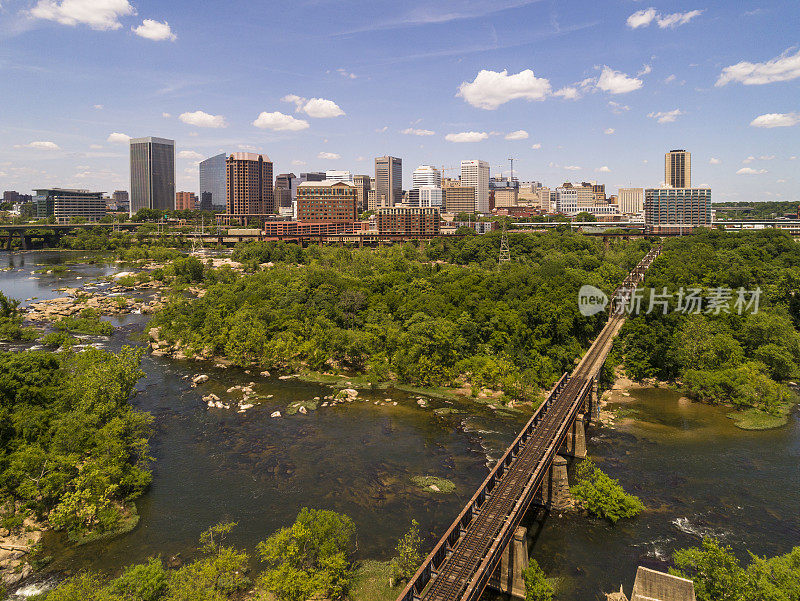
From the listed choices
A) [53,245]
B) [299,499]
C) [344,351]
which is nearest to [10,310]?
[344,351]

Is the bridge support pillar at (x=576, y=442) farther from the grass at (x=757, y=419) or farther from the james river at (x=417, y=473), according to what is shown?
the grass at (x=757, y=419)

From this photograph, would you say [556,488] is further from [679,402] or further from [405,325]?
[405,325]

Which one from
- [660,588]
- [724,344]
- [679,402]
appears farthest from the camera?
[724,344]

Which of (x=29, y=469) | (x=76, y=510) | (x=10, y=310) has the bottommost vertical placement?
(x=76, y=510)

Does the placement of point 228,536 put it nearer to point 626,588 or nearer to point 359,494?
point 359,494

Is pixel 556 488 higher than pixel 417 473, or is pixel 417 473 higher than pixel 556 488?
pixel 556 488

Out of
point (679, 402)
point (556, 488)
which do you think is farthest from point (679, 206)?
point (556, 488)
